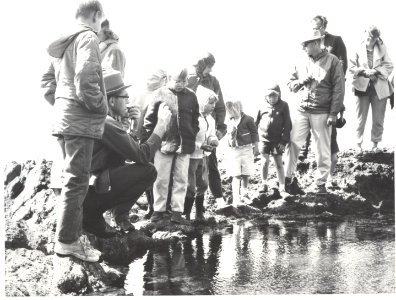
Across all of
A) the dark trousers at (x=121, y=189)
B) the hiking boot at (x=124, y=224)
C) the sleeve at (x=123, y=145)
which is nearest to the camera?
the sleeve at (x=123, y=145)

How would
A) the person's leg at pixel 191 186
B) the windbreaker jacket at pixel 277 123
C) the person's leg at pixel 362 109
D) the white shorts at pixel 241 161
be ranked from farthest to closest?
1. the person's leg at pixel 362 109
2. the white shorts at pixel 241 161
3. the windbreaker jacket at pixel 277 123
4. the person's leg at pixel 191 186

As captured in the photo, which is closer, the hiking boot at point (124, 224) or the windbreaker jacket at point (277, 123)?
the hiking boot at point (124, 224)

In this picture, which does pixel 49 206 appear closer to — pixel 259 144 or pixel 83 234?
pixel 83 234

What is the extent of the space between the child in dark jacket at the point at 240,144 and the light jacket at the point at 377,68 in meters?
1.48

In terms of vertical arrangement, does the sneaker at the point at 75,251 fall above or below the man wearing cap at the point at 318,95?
below

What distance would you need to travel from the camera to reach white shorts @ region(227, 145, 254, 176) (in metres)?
7.53

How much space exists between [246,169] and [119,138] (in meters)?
3.22

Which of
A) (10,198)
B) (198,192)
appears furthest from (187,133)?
(10,198)

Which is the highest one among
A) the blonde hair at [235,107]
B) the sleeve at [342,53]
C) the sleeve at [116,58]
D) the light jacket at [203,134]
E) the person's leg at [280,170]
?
the sleeve at [342,53]

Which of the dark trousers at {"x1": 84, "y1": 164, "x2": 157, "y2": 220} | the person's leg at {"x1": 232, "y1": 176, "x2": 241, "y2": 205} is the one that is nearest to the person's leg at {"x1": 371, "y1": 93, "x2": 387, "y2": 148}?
the person's leg at {"x1": 232, "y1": 176, "x2": 241, "y2": 205}

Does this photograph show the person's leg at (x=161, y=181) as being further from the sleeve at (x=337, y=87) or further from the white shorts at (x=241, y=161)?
the sleeve at (x=337, y=87)

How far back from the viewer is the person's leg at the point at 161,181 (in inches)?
240

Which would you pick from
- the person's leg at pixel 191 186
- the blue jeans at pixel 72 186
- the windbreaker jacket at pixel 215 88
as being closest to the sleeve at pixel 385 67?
the windbreaker jacket at pixel 215 88

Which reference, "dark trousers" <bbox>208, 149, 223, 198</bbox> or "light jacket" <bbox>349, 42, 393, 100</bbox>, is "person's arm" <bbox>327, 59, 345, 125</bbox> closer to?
"light jacket" <bbox>349, 42, 393, 100</bbox>
